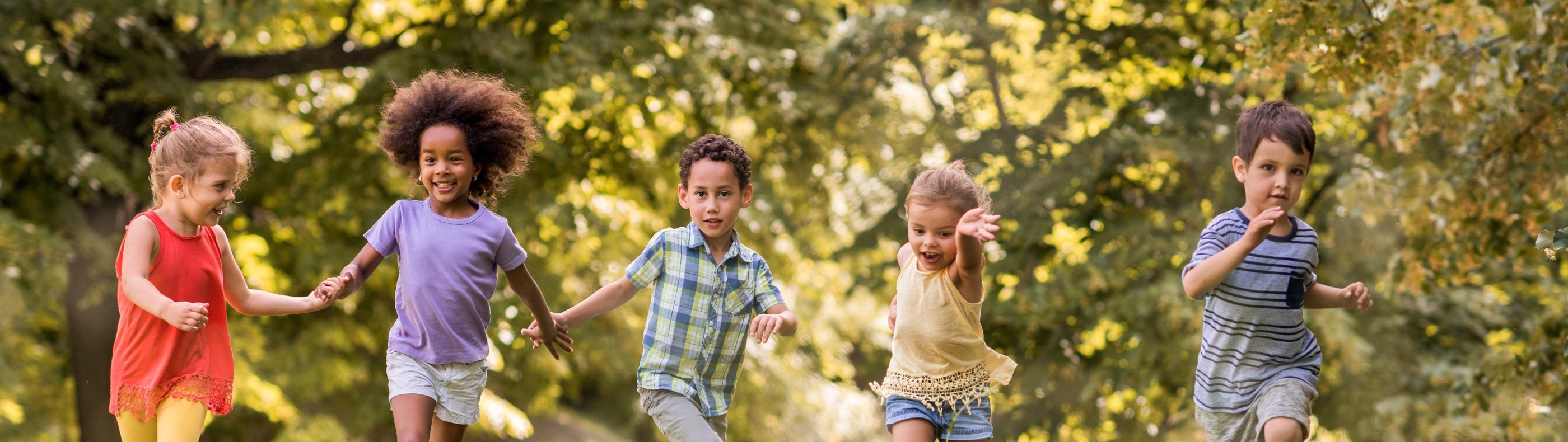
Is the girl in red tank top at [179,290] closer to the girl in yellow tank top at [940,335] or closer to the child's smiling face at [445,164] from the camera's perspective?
the child's smiling face at [445,164]

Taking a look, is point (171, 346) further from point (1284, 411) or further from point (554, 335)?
point (1284, 411)

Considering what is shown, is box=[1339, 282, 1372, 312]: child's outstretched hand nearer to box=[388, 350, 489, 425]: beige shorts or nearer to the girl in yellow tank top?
the girl in yellow tank top

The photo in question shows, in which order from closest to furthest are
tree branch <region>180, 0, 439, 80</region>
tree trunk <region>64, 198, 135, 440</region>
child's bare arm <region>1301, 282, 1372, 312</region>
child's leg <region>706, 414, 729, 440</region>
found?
child's bare arm <region>1301, 282, 1372, 312</region> < child's leg <region>706, 414, 729, 440</region> < tree trunk <region>64, 198, 135, 440</region> < tree branch <region>180, 0, 439, 80</region>

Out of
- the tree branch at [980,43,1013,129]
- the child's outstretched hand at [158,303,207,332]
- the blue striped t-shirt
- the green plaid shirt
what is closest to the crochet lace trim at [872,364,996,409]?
the green plaid shirt

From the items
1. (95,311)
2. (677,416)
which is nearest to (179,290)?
(677,416)

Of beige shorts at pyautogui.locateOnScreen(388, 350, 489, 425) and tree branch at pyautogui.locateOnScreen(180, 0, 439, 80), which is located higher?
tree branch at pyautogui.locateOnScreen(180, 0, 439, 80)

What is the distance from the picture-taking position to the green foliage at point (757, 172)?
9836 millimetres

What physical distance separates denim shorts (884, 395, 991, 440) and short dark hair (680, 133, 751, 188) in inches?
36.6

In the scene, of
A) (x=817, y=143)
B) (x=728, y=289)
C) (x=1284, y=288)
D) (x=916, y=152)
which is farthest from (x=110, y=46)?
(x=1284, y=288)

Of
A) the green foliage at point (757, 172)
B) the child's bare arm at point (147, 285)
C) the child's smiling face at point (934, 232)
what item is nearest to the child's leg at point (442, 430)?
the child's bare arm at point (147, 285)

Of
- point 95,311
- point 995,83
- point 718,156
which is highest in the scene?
point 718,156

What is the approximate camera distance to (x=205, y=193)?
399 centimetres

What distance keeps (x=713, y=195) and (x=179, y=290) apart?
1.70 m

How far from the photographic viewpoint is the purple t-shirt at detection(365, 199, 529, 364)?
424cm
